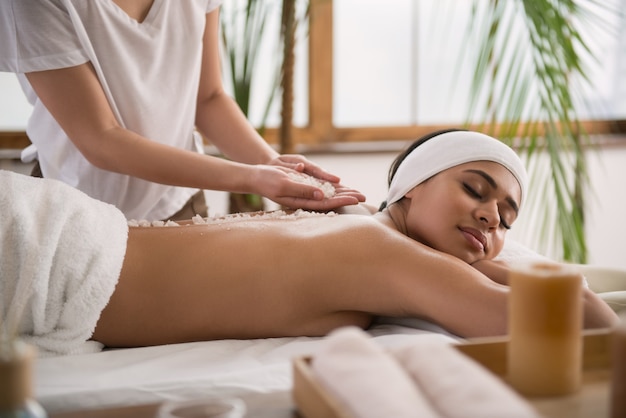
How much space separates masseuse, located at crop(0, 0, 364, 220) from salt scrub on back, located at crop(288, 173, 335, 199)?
0.07 feet

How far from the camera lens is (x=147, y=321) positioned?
1425mm

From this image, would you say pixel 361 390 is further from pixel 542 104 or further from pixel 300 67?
pixel 300 67

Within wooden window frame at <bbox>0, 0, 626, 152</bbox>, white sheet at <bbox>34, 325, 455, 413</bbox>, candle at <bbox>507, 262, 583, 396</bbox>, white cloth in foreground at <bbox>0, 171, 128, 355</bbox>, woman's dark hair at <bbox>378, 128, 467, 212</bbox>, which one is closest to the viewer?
candle at <bbox>507, 262, 583, 396</bbox>

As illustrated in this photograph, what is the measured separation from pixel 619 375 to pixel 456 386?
7.4 inches

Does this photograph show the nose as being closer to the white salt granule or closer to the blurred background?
the white salt granule

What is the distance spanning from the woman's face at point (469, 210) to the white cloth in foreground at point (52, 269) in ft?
2.07

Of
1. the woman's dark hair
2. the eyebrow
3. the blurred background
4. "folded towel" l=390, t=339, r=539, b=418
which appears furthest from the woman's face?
the blurred background

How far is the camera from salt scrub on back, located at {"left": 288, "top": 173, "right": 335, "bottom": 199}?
1727mm

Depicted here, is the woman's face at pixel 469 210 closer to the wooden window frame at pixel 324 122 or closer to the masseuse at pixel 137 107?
the masseuse at pixel 137 107

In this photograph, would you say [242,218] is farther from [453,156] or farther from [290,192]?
[453,156]

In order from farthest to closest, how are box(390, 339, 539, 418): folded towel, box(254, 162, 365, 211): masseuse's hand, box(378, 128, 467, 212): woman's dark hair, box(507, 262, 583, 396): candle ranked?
box(378, 128, 467, 212): woman's dark hair → box(254, 162, 365, 211): masseuse's hand → box(507, 262, 583, 396): candle → box(390, 339, 539, 418): folded towel

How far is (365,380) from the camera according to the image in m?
0.81

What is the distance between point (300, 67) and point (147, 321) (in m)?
2.32

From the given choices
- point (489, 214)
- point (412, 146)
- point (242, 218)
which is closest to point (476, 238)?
point (489, 214)
